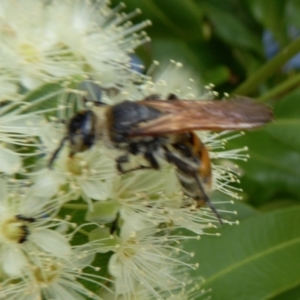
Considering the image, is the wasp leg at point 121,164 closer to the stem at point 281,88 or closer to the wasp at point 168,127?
the wasp at point 168,127

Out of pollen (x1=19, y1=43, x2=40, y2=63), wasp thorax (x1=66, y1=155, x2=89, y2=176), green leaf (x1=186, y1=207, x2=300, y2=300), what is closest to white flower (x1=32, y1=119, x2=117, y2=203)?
wasp thorax (x1=66, y1=155, x2=89, y2=176)

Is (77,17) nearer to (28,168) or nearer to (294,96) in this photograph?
(28,168)

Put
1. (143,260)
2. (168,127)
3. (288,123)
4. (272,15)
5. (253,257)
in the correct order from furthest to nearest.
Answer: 1. (272,15)
2. (288,123)
3. (253,257)
4. (143,260)
5. (168,127)

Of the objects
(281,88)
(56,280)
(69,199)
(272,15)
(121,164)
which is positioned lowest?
(56,280)

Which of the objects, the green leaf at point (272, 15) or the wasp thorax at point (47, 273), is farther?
the green leaf at point (272, 15)

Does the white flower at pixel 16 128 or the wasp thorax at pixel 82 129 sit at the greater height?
the wasp thorax at pixel 82 129

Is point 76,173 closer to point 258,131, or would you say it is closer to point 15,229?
point 15,229

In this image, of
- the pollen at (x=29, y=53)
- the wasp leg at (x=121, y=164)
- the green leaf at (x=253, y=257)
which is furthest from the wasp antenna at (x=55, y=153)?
the green leaf at (x=253, y=257)

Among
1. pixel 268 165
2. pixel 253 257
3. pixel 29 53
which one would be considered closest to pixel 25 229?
pixel 29 53

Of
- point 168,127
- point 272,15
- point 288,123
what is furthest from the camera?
point 272,15
